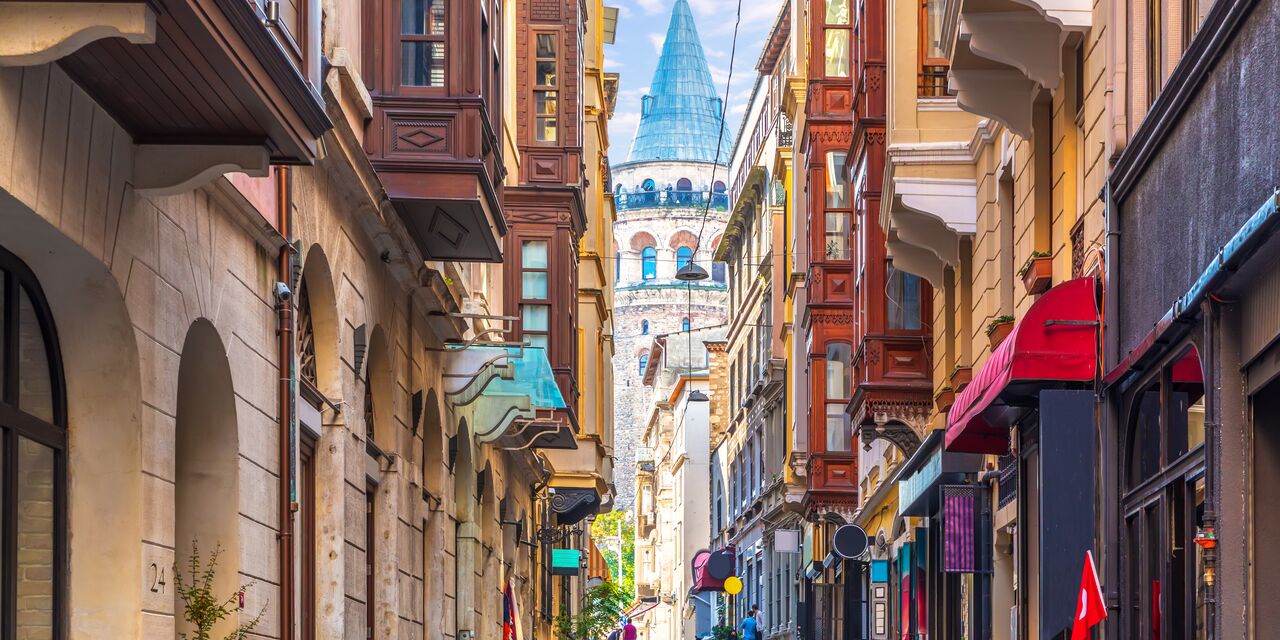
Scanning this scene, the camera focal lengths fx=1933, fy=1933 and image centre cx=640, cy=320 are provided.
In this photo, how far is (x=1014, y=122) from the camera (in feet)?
53.0

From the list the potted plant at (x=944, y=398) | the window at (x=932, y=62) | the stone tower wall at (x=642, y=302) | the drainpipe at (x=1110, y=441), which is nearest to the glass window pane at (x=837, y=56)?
the potted plant at (x=944, y=398)

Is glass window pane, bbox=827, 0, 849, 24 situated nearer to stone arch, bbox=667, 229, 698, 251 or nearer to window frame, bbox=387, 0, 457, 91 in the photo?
window frame, bbox=387, 0, 457, 91

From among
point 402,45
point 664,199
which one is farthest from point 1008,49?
point 664,199

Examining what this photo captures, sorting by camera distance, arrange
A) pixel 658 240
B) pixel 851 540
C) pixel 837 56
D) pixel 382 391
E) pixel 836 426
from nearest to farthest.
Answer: pixel 382 391
pixel 851 540
pixel 837 56
pixel 836 426
pixel 658 240

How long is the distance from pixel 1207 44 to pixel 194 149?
525cm

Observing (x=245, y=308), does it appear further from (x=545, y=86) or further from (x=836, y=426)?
(x=836, y=426)

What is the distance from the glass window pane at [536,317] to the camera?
3241cm

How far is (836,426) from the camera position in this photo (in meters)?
35.7

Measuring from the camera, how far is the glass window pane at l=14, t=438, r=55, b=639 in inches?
337

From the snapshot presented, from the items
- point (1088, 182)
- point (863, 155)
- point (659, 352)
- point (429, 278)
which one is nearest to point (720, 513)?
point (659, 352)

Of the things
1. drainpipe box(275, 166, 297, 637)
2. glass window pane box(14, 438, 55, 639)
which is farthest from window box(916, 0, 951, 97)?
glass window pane box(14, 438, 55, 639)

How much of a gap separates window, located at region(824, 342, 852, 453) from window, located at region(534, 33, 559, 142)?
22.6ft

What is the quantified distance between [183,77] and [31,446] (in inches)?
70.0

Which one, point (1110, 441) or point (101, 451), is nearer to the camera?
point (101, 451)
